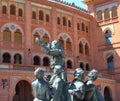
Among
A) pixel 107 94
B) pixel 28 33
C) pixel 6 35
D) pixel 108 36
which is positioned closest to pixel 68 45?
pixel 108 36

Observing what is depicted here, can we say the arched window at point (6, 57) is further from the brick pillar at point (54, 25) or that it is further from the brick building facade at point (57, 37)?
the brick pillar at point (54, 25)

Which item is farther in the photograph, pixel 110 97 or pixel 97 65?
pixel 97 65

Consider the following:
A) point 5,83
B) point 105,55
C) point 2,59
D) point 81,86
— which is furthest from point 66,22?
point 81,86

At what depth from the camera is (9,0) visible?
107ft

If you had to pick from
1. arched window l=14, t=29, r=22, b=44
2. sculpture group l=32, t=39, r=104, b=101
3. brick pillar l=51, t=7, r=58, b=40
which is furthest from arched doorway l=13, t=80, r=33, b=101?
sculpture group l=32, t=39, r=104, b=101

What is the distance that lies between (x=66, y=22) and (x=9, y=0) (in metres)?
8.24

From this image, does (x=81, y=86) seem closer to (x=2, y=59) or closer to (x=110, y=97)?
(x=2, y=59)

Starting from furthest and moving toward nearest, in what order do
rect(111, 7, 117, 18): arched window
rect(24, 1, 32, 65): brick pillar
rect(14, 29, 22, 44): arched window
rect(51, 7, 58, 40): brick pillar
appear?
1. rect(111, 7, 117, 18): arched window
2. rect(51, 7, 58, 40): brick pillar
3. rect(14, 29, 22, 44): arched window
4. rect(24, 1, 32, 65): brick pillar

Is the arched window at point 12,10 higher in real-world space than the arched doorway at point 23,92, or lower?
higher

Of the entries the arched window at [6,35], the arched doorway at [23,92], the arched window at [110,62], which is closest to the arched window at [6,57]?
the arched window at [6,35]

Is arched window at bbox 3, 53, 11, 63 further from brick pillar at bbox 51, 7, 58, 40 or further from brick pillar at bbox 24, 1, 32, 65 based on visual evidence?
brick pillar at bbox 51, 7, 58, 40

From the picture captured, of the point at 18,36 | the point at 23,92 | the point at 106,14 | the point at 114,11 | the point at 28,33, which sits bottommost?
the point at 23,92

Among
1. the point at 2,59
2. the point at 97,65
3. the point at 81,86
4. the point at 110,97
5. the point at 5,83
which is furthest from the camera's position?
the point at 97,65

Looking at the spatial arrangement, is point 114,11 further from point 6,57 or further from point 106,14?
point 6,57
